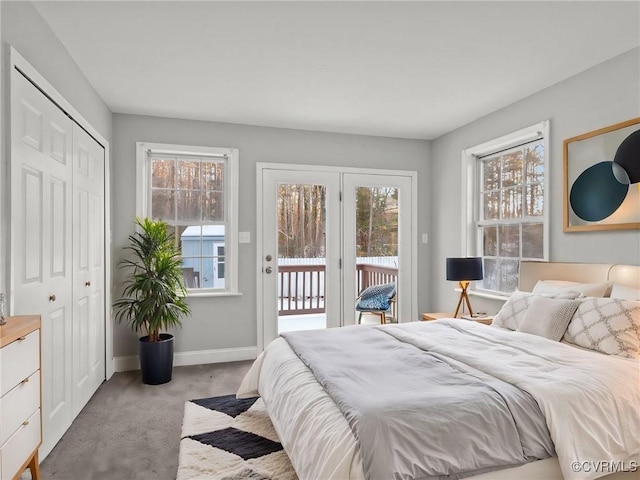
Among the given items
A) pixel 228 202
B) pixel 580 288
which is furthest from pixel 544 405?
pixel 228 202

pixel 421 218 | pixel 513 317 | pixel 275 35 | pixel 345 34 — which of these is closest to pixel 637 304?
pixel 513 317

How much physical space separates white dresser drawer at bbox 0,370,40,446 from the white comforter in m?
1.14

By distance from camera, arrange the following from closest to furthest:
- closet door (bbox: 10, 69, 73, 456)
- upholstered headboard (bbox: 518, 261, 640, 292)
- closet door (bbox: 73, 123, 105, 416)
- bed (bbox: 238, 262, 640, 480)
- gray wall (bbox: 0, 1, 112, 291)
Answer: bed (bbox: 238, 262, 640, 480) → gray wall (bbox: 0, 1, 112, 291) → closet door (bbox: 10, 69, 73, 456) → upholstered headboard (bbox: 518, 261, 640, 292) → closet door (bbox: 73, 123, 105, 416)

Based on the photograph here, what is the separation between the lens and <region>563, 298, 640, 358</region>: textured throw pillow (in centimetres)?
222

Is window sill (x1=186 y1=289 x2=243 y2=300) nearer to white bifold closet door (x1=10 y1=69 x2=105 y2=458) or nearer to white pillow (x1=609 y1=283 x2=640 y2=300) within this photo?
white bifold closet door (x1=10 y1=69 x2=105 y2=458)

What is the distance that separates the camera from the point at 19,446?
1755mm

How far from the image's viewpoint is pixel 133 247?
3.98 m

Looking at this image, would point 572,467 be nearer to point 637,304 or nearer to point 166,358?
point 637,304

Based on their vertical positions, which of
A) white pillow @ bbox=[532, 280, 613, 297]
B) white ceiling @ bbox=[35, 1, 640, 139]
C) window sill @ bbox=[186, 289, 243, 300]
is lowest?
window sill @ bbox=[186, 289, 243, 300]

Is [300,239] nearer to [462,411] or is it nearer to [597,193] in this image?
[597,193]

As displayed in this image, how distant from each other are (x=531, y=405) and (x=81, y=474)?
7.46 ft

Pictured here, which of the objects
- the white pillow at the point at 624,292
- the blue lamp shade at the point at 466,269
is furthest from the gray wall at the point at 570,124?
the blue lamp shade at the point at 466,269

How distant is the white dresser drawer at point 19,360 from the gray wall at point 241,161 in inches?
87.5

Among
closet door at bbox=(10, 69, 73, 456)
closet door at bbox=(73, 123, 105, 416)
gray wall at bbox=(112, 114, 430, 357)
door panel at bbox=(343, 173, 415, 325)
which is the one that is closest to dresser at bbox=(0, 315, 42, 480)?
closet door at bbox=(10, 69, 73, 456)
